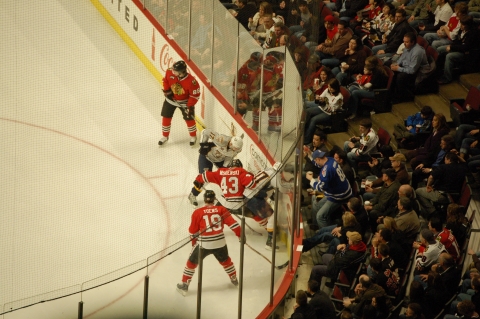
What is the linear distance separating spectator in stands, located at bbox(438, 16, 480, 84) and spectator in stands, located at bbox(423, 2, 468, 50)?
0.09 metres

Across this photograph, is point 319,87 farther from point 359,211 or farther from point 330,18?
point 359,211

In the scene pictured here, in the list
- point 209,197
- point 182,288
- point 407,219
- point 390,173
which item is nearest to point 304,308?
point 182,288

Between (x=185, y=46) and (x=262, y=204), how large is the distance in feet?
Result: 11.1

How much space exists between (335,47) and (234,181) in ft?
9.80

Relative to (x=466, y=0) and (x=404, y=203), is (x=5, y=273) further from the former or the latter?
(x=466, y=0)

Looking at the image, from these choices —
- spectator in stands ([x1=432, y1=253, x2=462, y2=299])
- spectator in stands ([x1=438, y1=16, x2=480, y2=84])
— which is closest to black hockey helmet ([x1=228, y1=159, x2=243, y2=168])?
spectator in stands ([x1=432, y1=253, x2=462, y2=299])

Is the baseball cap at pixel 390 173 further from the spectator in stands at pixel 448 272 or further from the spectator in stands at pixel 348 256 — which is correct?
the spectator in stands at pixel 448 272

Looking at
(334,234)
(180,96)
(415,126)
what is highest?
(180,96)

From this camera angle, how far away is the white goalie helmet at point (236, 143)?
356 inches

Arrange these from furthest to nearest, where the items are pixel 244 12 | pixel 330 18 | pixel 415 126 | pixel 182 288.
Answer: pixel 330 18, pixel 244 12, pixel 415 126, pixel 182 288

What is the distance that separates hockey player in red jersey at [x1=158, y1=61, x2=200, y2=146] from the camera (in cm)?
1016

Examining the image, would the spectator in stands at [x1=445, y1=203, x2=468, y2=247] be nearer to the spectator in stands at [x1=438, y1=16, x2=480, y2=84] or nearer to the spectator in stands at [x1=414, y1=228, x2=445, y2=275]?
the spectator in stands at [x1=414, y1=228, x2=445, y2=275]

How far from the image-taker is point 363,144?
9469 millimetres

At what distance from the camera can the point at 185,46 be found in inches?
420
